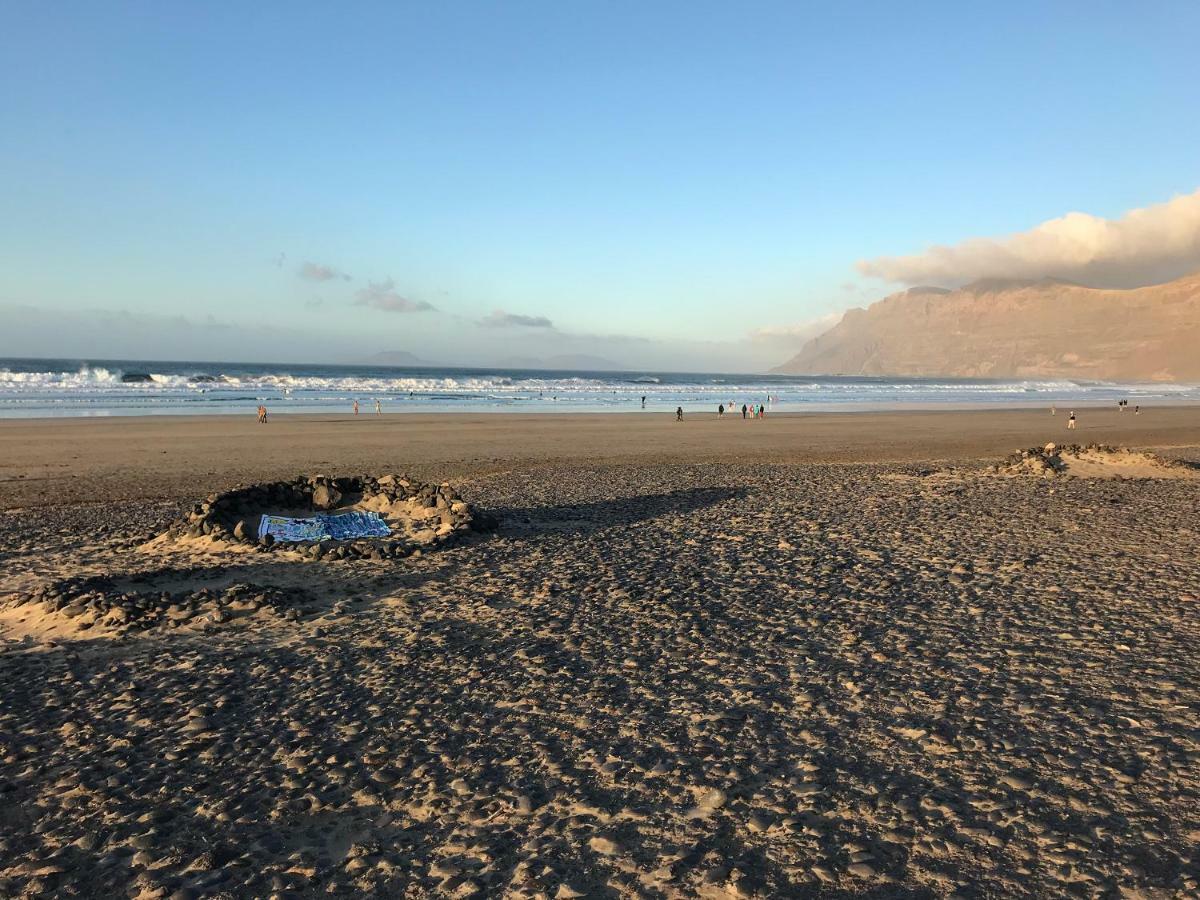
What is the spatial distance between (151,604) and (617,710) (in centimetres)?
462

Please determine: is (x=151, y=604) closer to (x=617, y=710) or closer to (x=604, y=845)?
(x=617, y=710)

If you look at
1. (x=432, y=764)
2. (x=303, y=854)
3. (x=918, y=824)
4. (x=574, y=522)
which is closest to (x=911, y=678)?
(x=918, y=824)

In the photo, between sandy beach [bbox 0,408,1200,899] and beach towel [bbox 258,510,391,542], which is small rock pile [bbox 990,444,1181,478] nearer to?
sandy beach [bbox 0,408,1200,899]

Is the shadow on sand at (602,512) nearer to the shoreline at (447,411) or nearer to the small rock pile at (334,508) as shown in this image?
the small rock pile at (334,508)

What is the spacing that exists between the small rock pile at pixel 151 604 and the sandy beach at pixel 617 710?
0.11 feet

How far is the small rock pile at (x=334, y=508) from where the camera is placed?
30.7ft

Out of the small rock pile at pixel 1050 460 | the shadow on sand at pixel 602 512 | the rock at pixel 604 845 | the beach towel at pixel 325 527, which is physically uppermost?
the small rock pile at pixel 1050 460

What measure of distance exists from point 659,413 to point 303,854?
4426 cm

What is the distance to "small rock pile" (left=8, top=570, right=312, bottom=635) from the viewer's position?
6719 mm

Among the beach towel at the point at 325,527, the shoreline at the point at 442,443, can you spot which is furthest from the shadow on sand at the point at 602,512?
the shoreline at the point at 442,443

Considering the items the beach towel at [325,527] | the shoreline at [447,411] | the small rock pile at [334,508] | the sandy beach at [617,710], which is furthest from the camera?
the shoreline at [447,411]

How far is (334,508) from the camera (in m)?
11.2

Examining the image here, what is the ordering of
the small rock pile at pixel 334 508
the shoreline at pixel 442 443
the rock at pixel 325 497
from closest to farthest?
the small rock pile at pixel 334 508, the rock at pixel 325 497, the shoreline at pixel 442 443

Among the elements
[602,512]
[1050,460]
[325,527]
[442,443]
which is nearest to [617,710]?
[325,527]
